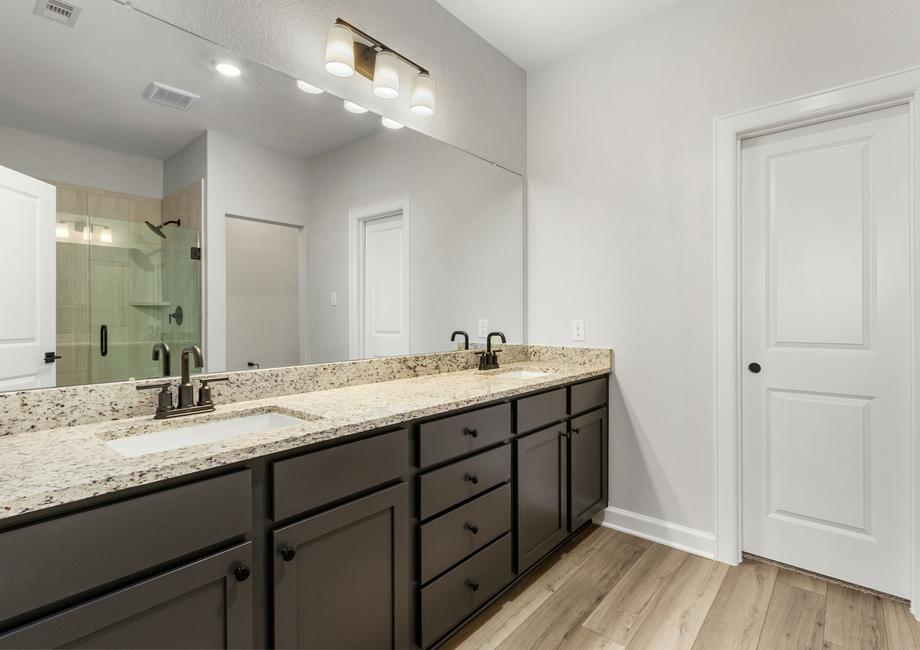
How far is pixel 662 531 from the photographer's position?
2.41 metres

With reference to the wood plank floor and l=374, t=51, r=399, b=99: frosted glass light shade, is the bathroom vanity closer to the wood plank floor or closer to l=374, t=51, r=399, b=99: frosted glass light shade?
the wood plank floor

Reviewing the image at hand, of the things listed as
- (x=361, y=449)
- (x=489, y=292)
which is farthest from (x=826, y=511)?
(x=361, y=449)

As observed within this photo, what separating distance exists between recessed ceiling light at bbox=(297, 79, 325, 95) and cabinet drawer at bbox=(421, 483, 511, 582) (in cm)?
166

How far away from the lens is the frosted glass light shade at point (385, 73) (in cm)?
195

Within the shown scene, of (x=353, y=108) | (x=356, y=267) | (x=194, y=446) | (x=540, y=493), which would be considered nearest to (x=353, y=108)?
(x=353, y=108)

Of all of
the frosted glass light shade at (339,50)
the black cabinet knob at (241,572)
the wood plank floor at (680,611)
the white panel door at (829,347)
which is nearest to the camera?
the black cabinet knob at (241,572)

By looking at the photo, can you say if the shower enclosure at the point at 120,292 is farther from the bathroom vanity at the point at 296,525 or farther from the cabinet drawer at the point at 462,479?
the cabinet drawer at the point at 462,479

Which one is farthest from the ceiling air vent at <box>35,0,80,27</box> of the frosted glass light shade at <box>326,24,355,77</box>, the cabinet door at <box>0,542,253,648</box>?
the cabinet door at <box>0,542,253,648</box>

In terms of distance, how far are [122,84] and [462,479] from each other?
1.63 meters

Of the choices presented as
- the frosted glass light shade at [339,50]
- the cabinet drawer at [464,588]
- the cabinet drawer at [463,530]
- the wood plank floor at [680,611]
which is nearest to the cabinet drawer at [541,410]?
the cabinet drawer at [463,530]

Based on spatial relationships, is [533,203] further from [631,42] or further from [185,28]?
[185,28]

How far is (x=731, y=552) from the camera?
2174mm

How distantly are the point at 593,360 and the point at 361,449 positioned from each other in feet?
5.55

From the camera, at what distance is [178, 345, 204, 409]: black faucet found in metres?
1.39
